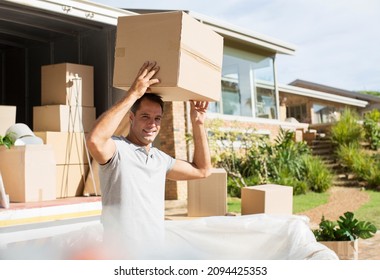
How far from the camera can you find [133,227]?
2.31m

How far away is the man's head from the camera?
7.91 ft

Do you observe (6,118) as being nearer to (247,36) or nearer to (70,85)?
(70,85)

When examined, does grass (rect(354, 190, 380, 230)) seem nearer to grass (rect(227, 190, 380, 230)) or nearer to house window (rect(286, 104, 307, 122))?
grass (rect(227, 190, 380, 230))

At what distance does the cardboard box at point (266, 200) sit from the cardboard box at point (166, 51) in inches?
144

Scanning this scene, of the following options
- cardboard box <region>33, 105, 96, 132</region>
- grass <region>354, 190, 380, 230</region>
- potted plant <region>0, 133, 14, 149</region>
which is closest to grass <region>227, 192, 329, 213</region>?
grass <region>354, 190, 380, 230</region>

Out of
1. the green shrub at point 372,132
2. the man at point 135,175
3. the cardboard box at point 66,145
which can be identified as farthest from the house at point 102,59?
the man at point 135,175

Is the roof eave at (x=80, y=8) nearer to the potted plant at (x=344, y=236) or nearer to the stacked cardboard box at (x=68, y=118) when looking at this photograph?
the stacked cardboard box at (x=68, y=118)

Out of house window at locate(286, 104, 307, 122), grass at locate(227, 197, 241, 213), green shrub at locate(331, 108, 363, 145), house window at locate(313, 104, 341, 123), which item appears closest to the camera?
grass at locate(227, 197, 241, 213)

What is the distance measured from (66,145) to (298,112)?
18.6 meters

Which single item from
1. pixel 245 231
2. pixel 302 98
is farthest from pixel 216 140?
pixel 302 98

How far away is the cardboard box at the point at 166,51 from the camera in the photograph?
2471 mm

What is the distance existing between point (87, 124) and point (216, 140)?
453cm

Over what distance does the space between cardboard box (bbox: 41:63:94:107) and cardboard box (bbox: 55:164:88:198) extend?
0.93 m

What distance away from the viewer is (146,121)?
241 centimetres
